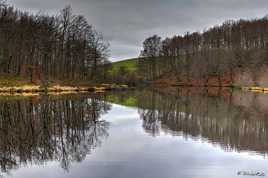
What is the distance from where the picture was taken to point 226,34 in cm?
11231

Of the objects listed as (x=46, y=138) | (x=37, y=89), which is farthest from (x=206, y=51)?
(x=46, y=138)

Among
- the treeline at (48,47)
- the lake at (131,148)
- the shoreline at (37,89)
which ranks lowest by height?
the lake at (131,148)

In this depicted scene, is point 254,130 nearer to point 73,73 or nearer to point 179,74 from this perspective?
point 73,73

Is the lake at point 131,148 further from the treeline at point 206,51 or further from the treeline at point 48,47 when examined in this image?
the treeline at point 206,51

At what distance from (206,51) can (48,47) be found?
167 feet

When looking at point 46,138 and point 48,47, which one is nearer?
point 46,138

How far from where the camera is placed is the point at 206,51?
96.1 metres

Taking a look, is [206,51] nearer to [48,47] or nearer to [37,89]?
[48,47]

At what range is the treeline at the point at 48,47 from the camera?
54531mm

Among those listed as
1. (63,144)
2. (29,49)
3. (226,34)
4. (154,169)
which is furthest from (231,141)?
(226,34)

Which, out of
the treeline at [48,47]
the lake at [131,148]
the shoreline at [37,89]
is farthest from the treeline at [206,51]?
the lake at [131,148]

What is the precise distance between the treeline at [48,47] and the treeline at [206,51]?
101 ft

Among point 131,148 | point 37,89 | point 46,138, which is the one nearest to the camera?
point 131,148

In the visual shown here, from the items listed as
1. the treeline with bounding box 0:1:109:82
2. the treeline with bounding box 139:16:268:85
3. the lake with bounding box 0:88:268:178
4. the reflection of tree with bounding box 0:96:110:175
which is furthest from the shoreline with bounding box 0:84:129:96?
the treeline with bounding box 139:16:268:85
